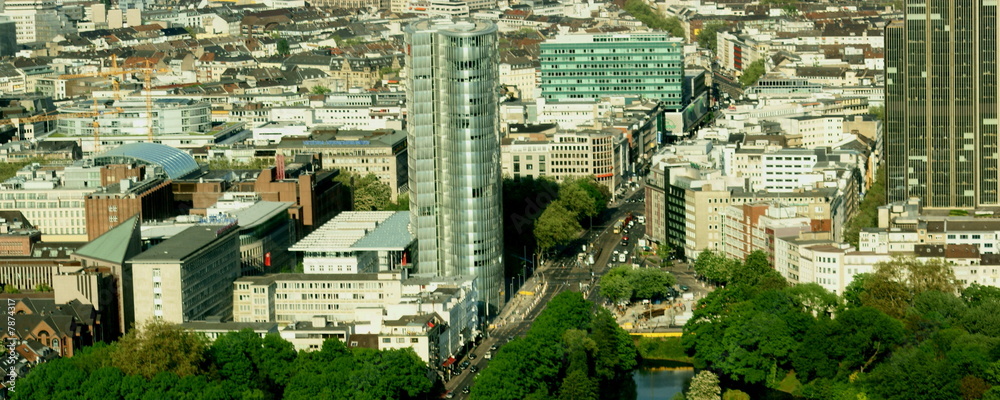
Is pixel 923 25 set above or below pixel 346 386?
above

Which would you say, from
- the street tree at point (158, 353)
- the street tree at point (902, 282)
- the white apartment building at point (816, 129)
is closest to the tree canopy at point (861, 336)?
the street tree at point (902, 282)

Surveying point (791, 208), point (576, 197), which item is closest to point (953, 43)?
point (791, 208)

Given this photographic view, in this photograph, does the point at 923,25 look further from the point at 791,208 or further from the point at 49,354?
the point at 49,354

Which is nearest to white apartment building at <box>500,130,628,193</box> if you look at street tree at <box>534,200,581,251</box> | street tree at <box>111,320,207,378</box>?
street tree at <box>534,200,581,251</box>

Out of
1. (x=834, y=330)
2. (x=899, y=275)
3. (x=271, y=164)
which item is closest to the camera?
(x=834, y=330)

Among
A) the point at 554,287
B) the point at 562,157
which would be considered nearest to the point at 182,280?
the point at 554,287

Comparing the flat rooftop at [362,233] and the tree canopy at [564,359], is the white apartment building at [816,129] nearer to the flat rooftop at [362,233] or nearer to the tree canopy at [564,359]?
the flat rooftop at [362,233]
